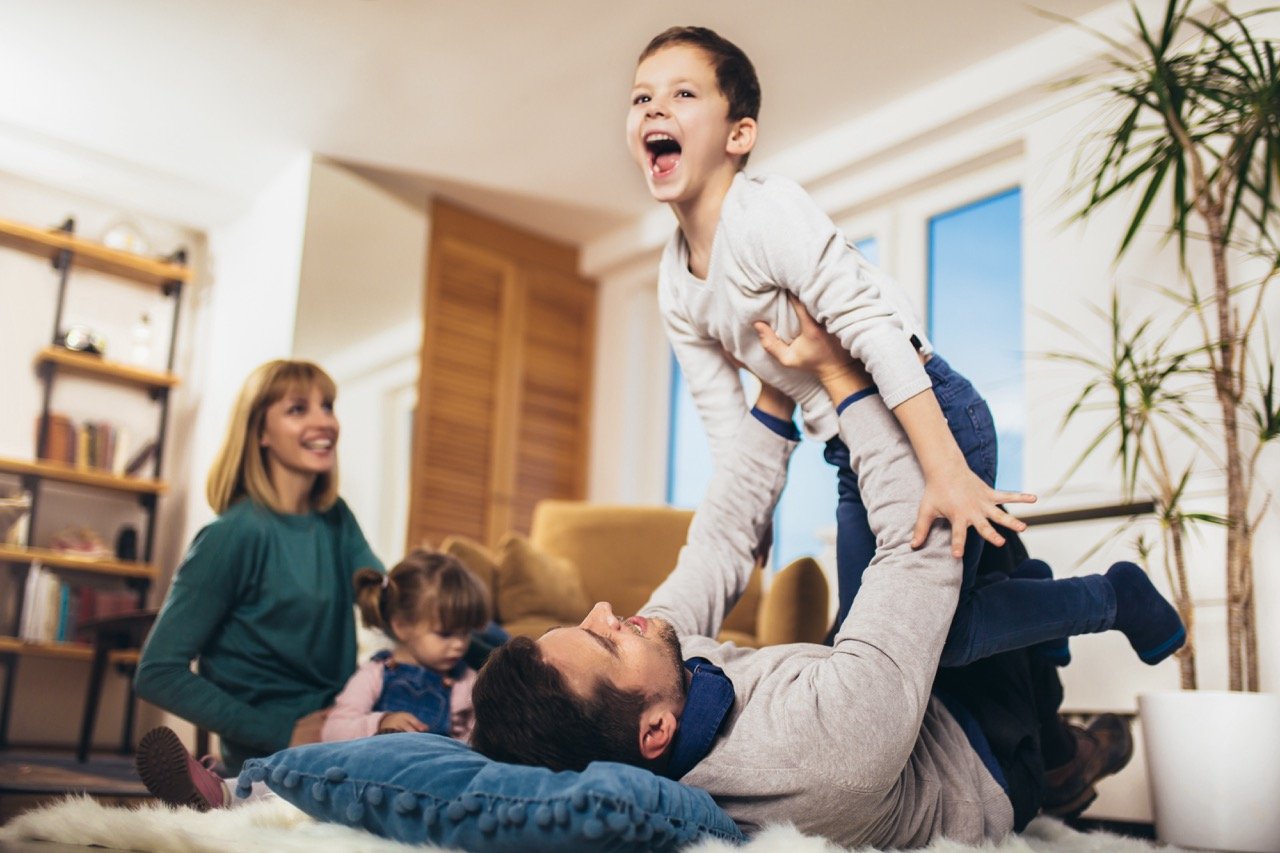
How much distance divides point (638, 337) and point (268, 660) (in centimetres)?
381

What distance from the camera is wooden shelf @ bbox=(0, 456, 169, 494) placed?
4.96 metres

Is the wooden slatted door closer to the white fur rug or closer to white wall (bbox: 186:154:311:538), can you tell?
white wall (bbox: 186:154:311:538)

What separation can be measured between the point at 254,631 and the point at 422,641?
33cm

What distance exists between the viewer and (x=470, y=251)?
5.63 meters

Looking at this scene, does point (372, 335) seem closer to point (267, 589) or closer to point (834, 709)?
point (267, 589)

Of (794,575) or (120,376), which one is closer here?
(794,575)

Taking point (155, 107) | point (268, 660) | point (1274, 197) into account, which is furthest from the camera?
point (155, 107)

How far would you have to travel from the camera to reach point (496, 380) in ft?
18.6

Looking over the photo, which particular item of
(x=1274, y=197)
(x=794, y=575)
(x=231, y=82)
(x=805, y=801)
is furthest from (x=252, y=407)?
(x=1274, y=197)

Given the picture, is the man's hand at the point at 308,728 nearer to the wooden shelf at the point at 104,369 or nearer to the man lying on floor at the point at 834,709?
the man lying on floor at the point at 834,709

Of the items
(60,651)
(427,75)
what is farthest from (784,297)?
(60,651)

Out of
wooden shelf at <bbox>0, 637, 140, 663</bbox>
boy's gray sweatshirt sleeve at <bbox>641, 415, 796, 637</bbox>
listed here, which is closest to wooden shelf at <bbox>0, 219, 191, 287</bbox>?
wooden shelf at <bbox>0, 637, 140, 663</bbox>

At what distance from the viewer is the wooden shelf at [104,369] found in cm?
516

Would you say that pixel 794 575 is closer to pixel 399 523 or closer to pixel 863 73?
pixel 863 73
